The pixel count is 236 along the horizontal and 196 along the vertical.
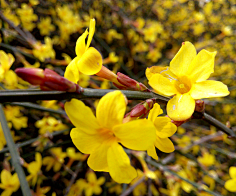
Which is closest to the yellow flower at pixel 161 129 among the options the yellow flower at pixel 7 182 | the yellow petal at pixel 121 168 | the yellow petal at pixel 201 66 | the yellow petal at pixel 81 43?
the yellow petal at pixel 121 168

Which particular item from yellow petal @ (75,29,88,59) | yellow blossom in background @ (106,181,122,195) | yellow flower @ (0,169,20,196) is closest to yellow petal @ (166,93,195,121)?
yellow petal @ (75,29,88,59)

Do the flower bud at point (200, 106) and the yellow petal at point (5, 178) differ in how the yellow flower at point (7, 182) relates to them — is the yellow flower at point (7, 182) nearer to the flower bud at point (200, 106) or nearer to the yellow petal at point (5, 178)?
the yellow petal at point (5, 178)

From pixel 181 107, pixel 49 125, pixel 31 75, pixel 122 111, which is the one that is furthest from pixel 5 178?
pixel 181 107

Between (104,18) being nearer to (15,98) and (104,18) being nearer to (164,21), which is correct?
(164,21)

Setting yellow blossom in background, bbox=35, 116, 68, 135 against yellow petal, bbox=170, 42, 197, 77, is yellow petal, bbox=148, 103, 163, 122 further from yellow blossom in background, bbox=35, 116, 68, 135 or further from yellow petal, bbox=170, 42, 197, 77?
yellow blossom in background, bbox=35, 116, 68, 135

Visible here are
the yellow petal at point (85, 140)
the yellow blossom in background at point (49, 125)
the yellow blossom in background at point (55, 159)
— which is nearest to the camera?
the yellow petal at point (85, 140)

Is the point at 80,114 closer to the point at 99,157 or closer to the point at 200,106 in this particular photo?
the point at 99,157
